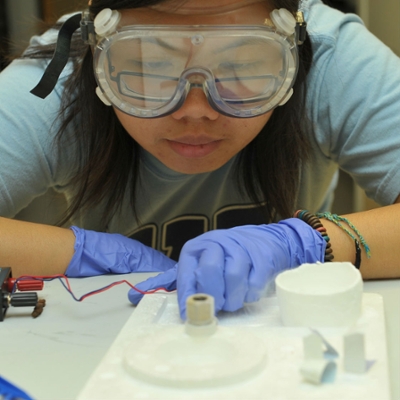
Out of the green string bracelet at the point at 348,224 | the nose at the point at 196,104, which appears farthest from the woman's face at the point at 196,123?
the green string bracelet at the point at 348,224

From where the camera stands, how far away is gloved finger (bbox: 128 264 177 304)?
3.32 feet

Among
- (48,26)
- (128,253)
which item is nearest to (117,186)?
(128,253)

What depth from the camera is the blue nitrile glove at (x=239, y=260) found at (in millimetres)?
894

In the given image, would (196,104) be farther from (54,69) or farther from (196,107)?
(54,69)

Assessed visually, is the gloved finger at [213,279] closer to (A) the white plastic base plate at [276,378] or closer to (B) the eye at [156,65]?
(A) the white plastic base plate at [276,378]

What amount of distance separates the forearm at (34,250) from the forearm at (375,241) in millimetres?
516

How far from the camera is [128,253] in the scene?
4.01 feet

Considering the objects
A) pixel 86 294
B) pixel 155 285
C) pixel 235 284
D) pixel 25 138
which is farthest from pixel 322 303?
pixel 25 138

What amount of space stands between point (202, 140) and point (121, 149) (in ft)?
0.95

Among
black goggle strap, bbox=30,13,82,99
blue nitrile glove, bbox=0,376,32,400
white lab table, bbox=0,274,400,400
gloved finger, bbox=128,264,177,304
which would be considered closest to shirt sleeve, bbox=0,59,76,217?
black goggle strap, bbox=30,13,82,99

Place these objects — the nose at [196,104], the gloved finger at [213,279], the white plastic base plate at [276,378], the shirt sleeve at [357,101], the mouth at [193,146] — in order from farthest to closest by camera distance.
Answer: the shirt sleeve at [357,101] → the mouth at [193,146] → the nose at [196,104] → the gloved finger at [213,279] → the white plastic base plate at [276,378]

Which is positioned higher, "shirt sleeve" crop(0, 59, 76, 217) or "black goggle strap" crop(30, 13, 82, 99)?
"black goggle strap" crop(30, 13, 82, 99)

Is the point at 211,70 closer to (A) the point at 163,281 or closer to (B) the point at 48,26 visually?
(A) the point at 163,281

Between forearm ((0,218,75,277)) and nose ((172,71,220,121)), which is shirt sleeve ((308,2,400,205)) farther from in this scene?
forearm ((0,218,75,277))
